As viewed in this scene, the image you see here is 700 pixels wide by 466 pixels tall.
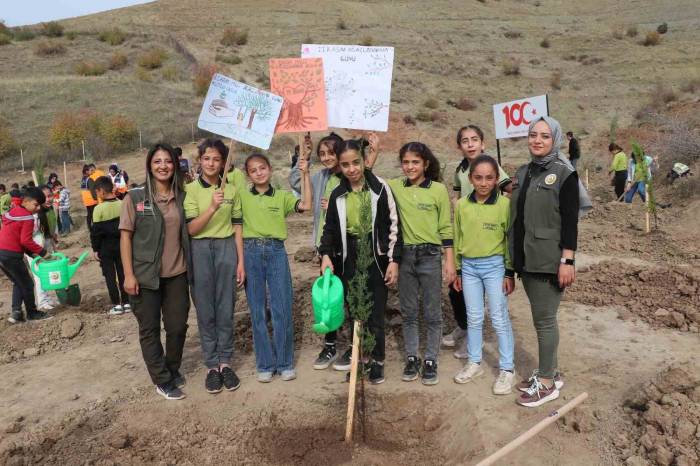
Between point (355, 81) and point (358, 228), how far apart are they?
1.62 meters

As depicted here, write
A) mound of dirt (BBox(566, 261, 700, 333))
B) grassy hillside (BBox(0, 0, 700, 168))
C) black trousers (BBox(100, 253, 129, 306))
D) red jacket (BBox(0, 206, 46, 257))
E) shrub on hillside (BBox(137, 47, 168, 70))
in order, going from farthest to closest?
shrub on hillside (BBox(137, 47, 168, 70)), grassy hillside (BBox(0, 0, 700, 168)), black trousers (BBox(100, 253, 129, 306)), red jacket (BBox(0, 206, 46, 257)), mound of dirt (BBox(566, 261, 700, 333))

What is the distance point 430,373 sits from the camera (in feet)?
14.5

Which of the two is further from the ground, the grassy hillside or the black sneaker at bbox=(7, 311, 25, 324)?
the grassy hillside

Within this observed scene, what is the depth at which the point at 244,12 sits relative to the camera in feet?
175

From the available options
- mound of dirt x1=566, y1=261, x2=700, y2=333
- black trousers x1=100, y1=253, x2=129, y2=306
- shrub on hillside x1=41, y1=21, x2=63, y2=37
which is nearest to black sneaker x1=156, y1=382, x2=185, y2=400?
black trousers x1=100, y1=253, x2=129, y2=306

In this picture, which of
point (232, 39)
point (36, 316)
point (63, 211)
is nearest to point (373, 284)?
point (36, 316)

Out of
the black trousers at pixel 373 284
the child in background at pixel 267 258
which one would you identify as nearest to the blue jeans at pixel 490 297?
the black trousers at pixel 373 284

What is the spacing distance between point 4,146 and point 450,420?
26.5 metres

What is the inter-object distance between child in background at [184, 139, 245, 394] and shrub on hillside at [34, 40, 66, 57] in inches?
1735

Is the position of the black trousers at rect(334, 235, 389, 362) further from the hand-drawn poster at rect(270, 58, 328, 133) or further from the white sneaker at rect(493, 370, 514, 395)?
the hand-drawn poster at rect(270, 58, 328, 133)

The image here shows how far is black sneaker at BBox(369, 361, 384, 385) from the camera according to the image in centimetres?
450

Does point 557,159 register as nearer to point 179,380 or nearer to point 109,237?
point 179,380

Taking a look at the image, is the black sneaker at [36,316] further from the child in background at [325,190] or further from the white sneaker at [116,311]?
the child in background at [325,190]

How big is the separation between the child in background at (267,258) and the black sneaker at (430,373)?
1.13m
